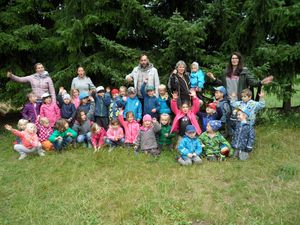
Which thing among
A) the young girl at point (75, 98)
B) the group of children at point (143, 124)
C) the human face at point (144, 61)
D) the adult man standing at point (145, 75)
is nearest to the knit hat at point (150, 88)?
the group of children at point (143, 124)

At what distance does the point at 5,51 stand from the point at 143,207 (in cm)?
742

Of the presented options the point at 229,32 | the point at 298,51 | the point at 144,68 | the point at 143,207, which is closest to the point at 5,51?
the point at 144,68

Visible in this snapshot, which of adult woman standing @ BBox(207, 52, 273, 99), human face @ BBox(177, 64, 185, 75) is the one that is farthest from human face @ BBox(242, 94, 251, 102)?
human face @ BBox(177, 64, 185, 75)

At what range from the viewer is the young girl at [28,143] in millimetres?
7656

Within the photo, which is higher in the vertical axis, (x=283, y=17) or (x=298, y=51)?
(x=283, y=17)

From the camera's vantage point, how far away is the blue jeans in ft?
25.8

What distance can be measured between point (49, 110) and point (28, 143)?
1.06 metres

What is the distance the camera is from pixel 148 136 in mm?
7555

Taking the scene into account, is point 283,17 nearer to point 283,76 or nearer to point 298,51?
point 298,51

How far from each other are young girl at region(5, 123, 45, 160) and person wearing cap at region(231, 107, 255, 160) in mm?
4172

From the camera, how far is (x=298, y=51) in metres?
8.15

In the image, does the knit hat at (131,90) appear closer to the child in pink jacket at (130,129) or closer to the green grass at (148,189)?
the child in pink jacket at (130,129)

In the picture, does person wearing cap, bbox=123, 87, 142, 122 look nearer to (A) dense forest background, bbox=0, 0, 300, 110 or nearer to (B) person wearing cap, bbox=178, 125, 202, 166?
(A) dense forest background, bbox=0, 0, 300, 110

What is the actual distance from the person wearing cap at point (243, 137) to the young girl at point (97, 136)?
2.94 m
